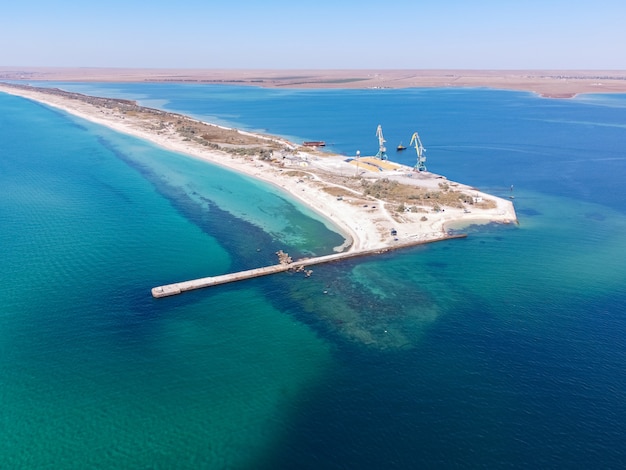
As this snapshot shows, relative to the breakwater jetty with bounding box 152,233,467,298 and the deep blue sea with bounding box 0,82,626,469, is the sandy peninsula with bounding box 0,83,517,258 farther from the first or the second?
the deep blue sea with bounding box 0,82,626,469

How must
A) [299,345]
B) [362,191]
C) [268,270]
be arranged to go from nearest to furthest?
[299,345], [268,270], [362,191]

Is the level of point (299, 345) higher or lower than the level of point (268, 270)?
lower

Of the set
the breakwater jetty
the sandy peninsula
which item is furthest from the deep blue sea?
the sandy peninsula

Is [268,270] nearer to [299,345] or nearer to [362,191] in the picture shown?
[299,345]

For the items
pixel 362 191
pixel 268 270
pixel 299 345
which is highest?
pixel 362 191

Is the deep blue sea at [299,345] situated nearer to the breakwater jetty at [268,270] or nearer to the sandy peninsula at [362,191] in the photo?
the breakwater jetty at [268,270]

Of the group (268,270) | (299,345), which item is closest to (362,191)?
Answer: (268,270)
